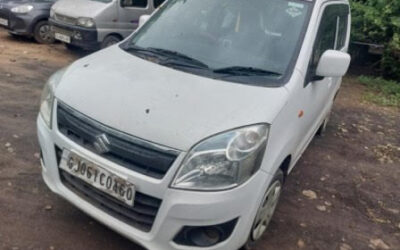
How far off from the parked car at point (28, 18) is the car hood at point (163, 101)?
21.5ft

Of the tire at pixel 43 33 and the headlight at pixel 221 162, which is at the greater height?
the headlight at pixel 221 162

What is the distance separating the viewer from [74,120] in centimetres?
270

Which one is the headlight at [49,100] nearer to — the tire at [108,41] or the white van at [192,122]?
the white van at [192,122]

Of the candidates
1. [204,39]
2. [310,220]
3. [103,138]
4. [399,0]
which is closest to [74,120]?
[103,138]

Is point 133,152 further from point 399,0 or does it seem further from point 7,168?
point 399,0

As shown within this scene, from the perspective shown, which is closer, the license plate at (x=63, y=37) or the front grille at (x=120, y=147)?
the front grille at (x=120, y=147)

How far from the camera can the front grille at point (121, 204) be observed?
2.47 meters

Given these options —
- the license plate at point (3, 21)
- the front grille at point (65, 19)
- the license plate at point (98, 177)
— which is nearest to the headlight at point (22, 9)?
the license plate at point (3, 21)

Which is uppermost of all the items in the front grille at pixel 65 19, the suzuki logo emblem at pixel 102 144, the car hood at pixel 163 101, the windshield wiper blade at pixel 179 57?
the windshield wiper blade at pixel 179 57

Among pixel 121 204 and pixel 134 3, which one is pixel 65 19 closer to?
pixel 134 3

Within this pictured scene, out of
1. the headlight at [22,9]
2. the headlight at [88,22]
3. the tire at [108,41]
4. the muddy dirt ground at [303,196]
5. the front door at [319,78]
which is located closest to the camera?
the muddy dirt ground at [303,196]

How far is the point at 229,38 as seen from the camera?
3.41 m

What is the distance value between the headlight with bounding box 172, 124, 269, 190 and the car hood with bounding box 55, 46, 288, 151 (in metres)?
0.06

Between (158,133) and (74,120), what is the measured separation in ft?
2.00
